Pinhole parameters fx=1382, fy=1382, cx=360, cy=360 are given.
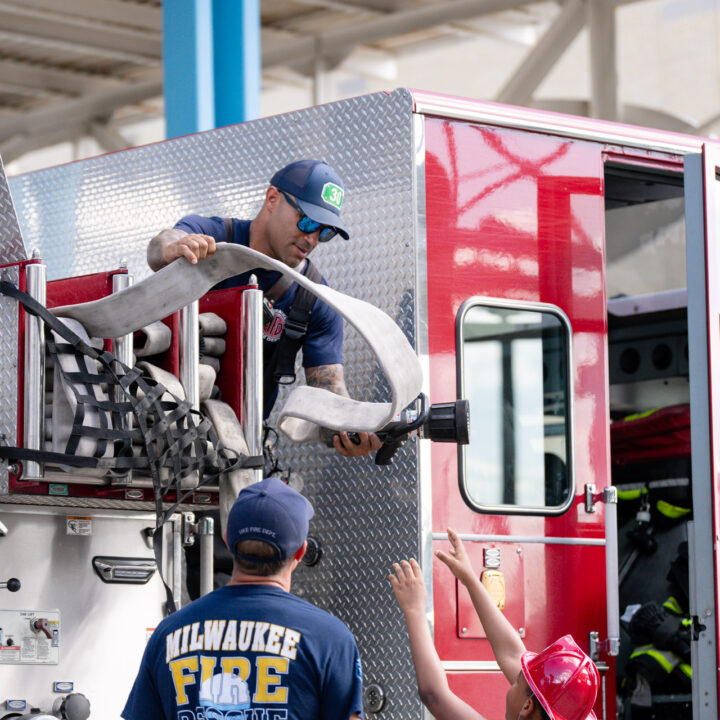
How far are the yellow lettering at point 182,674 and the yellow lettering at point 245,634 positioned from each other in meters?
0.12

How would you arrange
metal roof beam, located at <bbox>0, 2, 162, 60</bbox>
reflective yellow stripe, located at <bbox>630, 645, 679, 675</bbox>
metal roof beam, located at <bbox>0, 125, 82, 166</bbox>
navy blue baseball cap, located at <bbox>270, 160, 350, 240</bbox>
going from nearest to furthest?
1. navy blue baseball cap, located at <bbox>270, 160, 350, 240</bbox>
2. reflective yellow stripe, located at <bbox>630, 645, 679, 675</bbox>
3. metal roof beam, located at <bbox>0, 2, 162, 60</bbox>
4. metal roof beam, located at <bbox>0, 125, 82, 166</bbox>

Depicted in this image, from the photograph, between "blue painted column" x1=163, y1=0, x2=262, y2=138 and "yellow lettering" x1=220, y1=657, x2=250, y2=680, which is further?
"blue painted column" x1=163, y1=0, x2=262, y2=138

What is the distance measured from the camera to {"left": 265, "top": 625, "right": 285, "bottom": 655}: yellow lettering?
2873mm

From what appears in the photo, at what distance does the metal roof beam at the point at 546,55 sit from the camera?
13.4 metres

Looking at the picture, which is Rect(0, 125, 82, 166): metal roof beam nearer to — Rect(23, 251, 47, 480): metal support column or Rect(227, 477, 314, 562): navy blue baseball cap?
Rect(23, 251, 47, 480): metal support column

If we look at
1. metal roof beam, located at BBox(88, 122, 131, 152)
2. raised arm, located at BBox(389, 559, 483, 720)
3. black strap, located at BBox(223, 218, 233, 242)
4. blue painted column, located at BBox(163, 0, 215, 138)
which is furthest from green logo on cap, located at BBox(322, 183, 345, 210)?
metal roof beam, located at BBox(88, 122, 131, 152)

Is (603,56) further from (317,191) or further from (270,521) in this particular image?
(270,521)

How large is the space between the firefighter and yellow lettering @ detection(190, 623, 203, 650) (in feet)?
2.32

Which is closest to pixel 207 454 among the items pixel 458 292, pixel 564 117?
pixel 458 292

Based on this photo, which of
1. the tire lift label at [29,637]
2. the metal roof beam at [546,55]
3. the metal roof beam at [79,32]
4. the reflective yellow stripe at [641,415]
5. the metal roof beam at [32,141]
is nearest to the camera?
the tire lift label at [29,637]

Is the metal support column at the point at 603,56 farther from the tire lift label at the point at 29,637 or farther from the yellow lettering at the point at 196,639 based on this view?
the yellow lettering at the point at 196,639

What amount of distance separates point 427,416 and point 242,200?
141cm

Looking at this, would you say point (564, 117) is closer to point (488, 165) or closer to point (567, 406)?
point (488, 165)

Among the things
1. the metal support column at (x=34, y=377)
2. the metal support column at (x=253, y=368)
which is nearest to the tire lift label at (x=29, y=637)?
the metal support column at (x=34, y=377)
